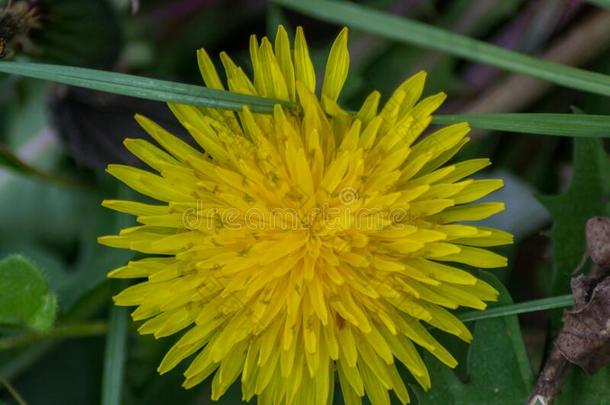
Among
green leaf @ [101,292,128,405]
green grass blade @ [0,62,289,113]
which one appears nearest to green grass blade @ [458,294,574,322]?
green grass blade @ [0,62,289,113]

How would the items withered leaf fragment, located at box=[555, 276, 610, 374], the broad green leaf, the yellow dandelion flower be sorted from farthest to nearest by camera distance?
the broad green leaf
withered leaf fragment, located at box=[555, 276, 610, 374]
the yellow dandelion flower

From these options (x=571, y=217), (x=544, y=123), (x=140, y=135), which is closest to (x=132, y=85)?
(x=140, y=135)

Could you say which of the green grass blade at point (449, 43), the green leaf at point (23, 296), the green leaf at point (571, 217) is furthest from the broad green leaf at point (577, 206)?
the green leaf at point (23, 296)

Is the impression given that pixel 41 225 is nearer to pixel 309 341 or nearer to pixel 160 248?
pixel 160 248

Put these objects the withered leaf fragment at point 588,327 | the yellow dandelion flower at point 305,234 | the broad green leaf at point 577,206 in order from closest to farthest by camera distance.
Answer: the yellow dandelion flower at point 305,234 < the withered leaf fragment at point 588,327 < the broad green leaf at point 577,206

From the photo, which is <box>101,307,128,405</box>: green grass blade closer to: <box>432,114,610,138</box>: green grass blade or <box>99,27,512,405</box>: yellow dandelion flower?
<box>99,27,512,405</box>: yellow dandelion flower

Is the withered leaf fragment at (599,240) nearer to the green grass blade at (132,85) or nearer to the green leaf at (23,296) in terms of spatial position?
the green grass blade at (132,85)
